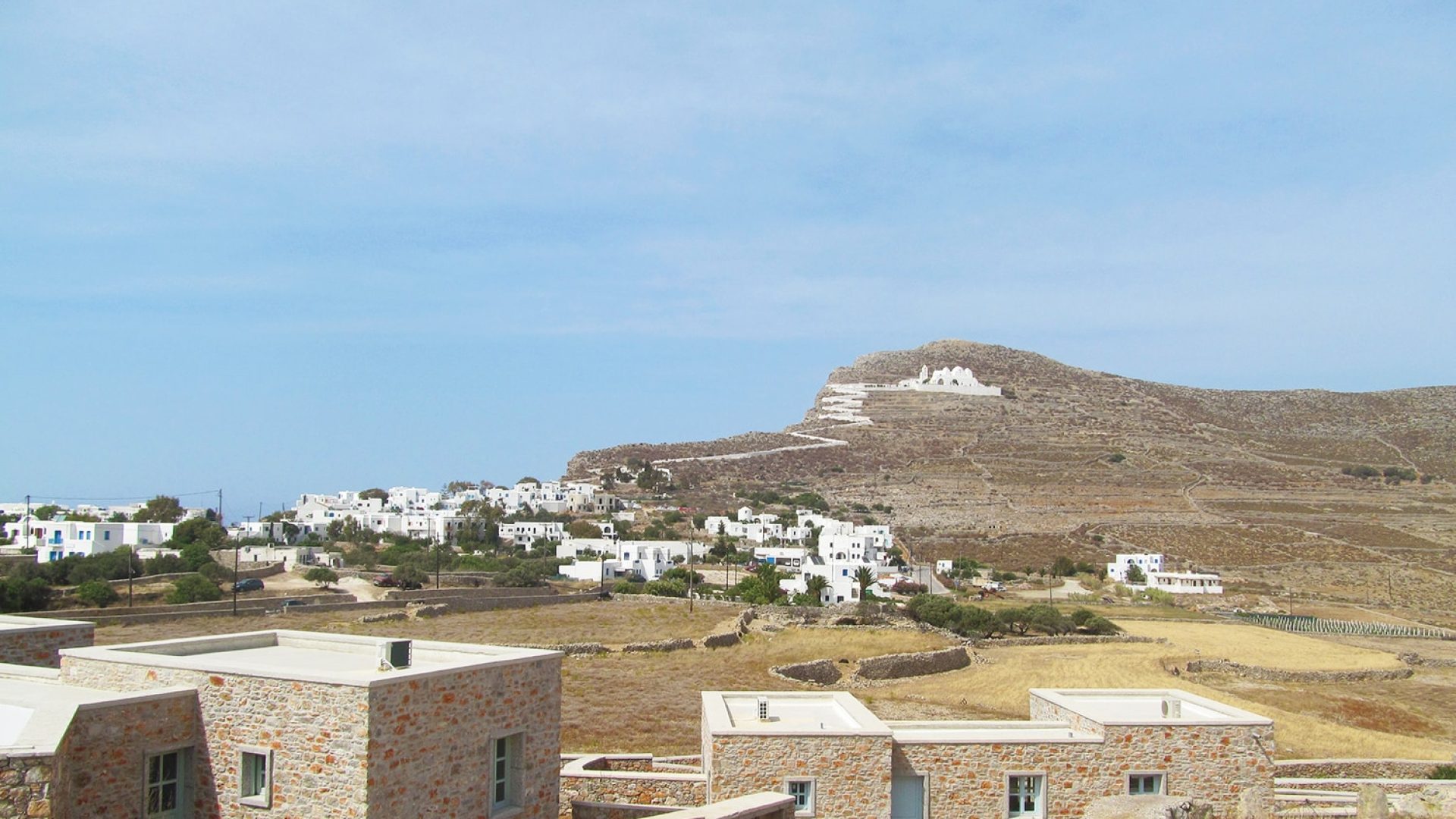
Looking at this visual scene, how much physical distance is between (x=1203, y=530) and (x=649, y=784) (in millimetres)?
74714

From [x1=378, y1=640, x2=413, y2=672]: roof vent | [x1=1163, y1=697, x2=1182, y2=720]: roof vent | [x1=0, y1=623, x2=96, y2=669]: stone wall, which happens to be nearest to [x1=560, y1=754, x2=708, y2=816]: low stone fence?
[x1=378, y1=640, x2=413, y2=672]: roof vent

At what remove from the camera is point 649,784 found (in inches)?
558

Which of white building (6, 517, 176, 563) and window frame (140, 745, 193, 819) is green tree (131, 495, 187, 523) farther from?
window frame (140, 745, 193, 819)

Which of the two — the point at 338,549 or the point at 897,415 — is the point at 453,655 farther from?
the point at 897,415

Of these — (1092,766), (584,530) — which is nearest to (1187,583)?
(584,530)

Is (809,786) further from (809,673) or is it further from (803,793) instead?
(809,673)

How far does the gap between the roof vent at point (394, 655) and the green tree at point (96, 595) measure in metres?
36.6

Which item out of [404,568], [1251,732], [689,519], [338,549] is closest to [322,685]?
[1251,732]

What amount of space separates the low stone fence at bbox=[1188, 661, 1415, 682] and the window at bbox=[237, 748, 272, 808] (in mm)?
35201

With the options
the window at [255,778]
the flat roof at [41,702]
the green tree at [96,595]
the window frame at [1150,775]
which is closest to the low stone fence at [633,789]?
the window at [255,778]

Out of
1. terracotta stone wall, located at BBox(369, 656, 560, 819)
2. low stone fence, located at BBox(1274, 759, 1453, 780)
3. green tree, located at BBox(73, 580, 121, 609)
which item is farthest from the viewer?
green tree, located at BBox(73, 580, 121, 609)

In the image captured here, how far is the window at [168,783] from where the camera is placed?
944 centimetres

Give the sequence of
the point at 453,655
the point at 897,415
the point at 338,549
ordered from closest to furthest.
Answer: the point at 453,655, the point at 338,549, the point at 897,415

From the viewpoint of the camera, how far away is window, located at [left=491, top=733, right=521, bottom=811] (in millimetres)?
10523
